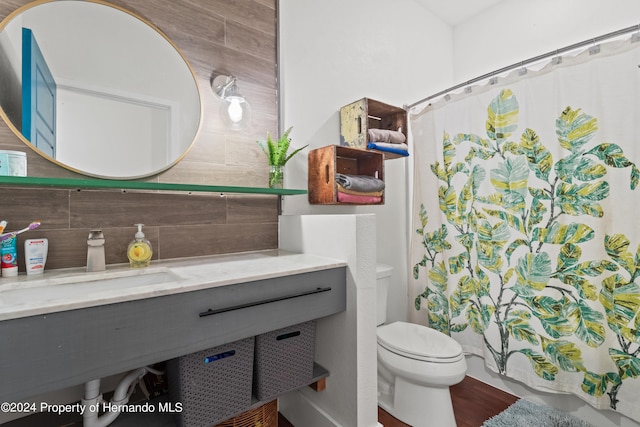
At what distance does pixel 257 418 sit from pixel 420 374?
78 centimetres

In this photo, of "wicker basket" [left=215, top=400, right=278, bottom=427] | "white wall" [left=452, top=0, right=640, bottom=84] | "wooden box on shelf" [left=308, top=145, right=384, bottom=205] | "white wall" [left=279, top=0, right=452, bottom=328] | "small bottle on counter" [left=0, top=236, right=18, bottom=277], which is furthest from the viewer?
"white wall" [left=452, top=0, right=640, bottom=84]

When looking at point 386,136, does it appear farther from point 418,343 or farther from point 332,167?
point 418,343

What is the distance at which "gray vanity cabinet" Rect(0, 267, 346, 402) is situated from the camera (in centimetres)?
73

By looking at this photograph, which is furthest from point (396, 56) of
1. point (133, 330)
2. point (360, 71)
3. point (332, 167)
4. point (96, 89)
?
point (133, 330)

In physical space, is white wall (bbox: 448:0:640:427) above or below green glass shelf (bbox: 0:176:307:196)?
above

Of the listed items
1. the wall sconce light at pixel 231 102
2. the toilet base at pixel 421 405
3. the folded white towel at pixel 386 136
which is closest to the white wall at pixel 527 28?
the folded white towel at pixel 386 136

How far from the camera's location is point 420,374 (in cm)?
147

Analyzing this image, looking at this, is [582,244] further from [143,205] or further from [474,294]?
[143,205]

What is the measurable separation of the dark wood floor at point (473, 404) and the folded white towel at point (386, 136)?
1565 mm

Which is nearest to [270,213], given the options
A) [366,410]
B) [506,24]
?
[366,410]

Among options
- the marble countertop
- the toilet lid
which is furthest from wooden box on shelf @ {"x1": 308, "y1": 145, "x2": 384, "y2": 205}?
the toilet lid

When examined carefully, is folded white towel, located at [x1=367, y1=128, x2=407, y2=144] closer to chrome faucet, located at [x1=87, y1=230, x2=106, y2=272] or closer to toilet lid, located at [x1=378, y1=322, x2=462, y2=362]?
toilet lid, located at [x1=378, y1=322, x2=462, y2=362]

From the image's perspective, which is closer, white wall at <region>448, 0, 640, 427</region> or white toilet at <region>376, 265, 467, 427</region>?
white toilet at <region>376, 265, 467, 427</region>

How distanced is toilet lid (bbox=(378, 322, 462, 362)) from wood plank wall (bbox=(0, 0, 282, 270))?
0.81 meters
